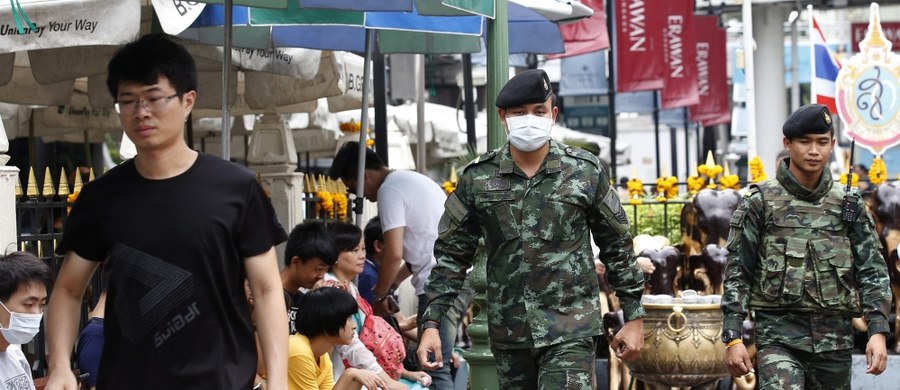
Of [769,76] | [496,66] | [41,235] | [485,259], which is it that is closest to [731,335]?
[485,259]

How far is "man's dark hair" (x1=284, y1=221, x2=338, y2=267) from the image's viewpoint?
7.27 meters

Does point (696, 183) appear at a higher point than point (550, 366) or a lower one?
higher

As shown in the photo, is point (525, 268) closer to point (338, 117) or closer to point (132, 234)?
point (132, 234)

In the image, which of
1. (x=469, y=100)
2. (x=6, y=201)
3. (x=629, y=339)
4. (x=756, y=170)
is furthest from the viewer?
(x=469, y=100)

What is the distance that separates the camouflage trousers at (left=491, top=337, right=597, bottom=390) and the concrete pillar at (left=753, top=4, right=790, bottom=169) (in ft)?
72.3

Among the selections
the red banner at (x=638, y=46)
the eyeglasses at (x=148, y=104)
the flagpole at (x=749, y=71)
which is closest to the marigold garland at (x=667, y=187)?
the flagpole at (x=749, y=71)

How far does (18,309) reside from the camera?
5.55m

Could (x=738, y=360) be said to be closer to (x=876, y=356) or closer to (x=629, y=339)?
(x=876, y=356)

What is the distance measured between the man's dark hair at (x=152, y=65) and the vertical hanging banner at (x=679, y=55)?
69.7ft

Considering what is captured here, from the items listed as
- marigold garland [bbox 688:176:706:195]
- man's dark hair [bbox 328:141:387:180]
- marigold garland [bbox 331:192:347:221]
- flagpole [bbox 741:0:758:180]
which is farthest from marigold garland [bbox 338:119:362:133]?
man's dark hair [bbox 328:141:387:180]

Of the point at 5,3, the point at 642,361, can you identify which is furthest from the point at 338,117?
the point at 5,3

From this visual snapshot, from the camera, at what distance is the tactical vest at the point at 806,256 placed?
6398 millimetres

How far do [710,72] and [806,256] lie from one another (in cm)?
2422

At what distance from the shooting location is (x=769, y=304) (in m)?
6.50
